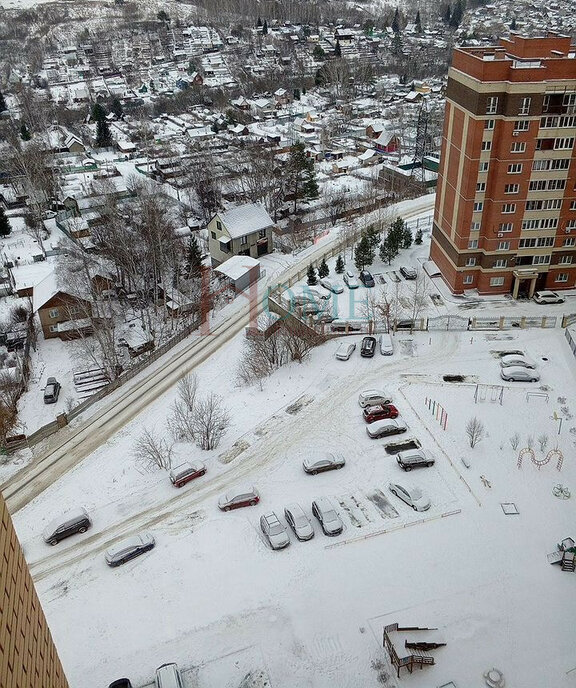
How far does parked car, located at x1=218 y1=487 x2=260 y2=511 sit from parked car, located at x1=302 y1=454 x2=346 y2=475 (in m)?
2.78

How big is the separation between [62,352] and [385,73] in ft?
377

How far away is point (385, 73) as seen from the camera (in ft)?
433

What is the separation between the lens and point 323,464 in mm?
27172

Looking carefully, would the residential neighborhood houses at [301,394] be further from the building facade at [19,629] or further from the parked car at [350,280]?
the parked car at [350,280]

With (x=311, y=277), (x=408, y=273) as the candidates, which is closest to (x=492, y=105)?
(x=408, y=273)

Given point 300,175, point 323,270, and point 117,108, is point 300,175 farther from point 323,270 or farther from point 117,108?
point 117,108

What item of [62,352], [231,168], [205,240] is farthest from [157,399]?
[231,168]

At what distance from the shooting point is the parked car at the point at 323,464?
27078 millimetres

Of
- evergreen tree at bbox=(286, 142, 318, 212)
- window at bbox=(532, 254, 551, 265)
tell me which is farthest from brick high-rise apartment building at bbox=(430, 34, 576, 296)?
evergreen tree at bbox=(286, 142, 318, 212)

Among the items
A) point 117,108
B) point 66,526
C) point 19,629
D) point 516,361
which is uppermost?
point 19,629

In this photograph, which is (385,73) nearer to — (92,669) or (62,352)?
(62,352)

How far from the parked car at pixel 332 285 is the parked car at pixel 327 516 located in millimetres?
21018

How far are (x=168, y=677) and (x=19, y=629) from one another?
837 cm

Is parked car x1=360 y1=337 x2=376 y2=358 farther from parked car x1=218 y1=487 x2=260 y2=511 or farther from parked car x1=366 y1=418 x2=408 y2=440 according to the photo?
parked car x1=218 y1=487 x2=260 y2=511
